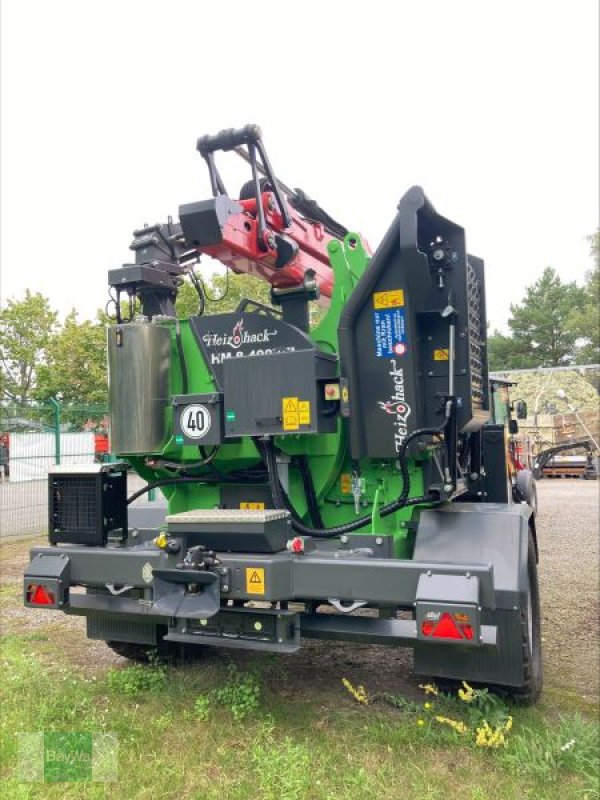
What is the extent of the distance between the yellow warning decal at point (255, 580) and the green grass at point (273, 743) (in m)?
0.72

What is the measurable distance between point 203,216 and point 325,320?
92cm

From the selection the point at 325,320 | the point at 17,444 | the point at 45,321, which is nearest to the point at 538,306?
the point at 45,321

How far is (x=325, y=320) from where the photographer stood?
4027 millimetres

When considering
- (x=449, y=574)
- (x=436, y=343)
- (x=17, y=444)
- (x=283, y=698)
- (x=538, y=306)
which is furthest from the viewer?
(x=538, y=306)

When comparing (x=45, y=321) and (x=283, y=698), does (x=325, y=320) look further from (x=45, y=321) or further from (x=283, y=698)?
(x=45, y=321)

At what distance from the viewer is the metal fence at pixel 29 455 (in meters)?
9.81

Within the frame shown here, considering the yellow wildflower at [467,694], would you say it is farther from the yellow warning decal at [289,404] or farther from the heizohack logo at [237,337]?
the heizohack logo at [237,337]

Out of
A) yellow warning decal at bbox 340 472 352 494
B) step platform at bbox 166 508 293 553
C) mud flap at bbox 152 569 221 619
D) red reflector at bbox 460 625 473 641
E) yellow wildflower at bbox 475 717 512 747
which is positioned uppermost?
yellow warning decal at bbox 340 472 352 494

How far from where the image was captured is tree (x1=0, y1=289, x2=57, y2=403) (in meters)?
31.1

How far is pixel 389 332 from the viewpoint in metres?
3.72

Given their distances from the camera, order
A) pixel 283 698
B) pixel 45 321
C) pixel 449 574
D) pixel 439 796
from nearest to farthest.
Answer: pixel 439 796
pixel 449 574
pixel 283 698
pixel 45 321

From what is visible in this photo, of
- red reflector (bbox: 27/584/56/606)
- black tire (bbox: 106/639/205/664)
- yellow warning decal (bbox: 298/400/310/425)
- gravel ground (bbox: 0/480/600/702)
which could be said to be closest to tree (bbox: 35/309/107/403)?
gravel ground (bbox: 0/480/600/702)

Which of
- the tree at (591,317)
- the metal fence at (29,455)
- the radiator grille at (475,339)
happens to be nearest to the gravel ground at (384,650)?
the radiator grille at (475,339)

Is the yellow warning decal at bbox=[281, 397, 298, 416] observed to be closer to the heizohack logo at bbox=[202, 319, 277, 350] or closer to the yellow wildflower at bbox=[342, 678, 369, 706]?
the heizohack logo at bbox=[202, 319, 277, 350]
